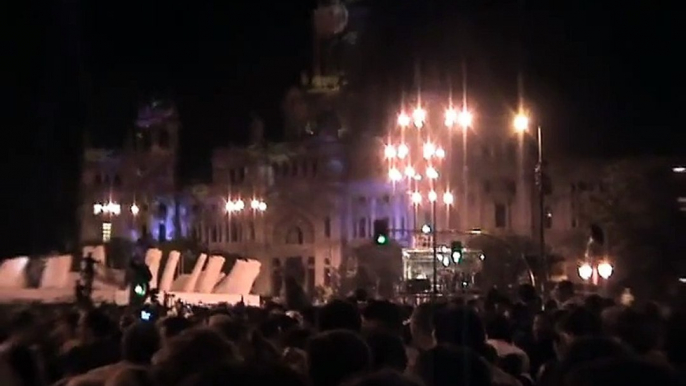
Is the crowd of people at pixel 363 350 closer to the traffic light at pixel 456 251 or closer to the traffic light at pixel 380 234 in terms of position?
the traffic light at pixel 380 234

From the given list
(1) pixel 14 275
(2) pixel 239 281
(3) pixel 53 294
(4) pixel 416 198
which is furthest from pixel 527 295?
(4) pixel 416 198

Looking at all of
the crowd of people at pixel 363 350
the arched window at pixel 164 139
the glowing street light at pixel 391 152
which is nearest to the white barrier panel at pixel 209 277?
the glowing street light at pixel 391 152

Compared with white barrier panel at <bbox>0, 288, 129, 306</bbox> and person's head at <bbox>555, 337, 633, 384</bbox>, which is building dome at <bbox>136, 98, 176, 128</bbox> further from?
person's head at <bbox>555, 337, 633, 384</bbox>

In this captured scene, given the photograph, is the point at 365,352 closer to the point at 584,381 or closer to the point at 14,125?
the point at 584,381

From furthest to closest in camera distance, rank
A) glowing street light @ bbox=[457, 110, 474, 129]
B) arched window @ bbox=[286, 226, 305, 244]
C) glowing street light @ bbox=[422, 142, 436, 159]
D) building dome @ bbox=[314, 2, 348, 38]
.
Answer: building dome @ bbox=[314, 2, 348, 38]
arched window @ bbox=[286, 226, 305, 244]
glowing street light @ bbox=[422, 142, 436, 159]
glowing street light @ bbox=[457, 110, 474, 129]

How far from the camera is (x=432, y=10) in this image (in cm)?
7562

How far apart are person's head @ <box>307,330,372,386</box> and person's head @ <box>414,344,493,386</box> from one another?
9.9 inches

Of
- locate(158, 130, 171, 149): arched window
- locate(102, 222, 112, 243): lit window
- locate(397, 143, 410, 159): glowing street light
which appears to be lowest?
locate(102, 222, 112, 243): lit window

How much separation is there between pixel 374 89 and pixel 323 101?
29.2ft

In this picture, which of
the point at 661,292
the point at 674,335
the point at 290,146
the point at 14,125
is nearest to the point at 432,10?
the point at 290,146

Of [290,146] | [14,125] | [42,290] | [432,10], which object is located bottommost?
[42,290]

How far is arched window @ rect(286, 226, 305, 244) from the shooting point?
79625 millimetres

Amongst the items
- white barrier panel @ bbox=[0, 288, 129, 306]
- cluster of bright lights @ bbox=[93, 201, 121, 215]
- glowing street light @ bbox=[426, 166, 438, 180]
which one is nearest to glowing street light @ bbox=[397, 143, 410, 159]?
glowing street light @ bbox=[426, 166, 438, 180]

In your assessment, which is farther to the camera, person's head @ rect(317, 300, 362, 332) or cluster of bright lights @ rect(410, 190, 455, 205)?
cluster of bright lights @ rect(410, 190, 455, 205)
